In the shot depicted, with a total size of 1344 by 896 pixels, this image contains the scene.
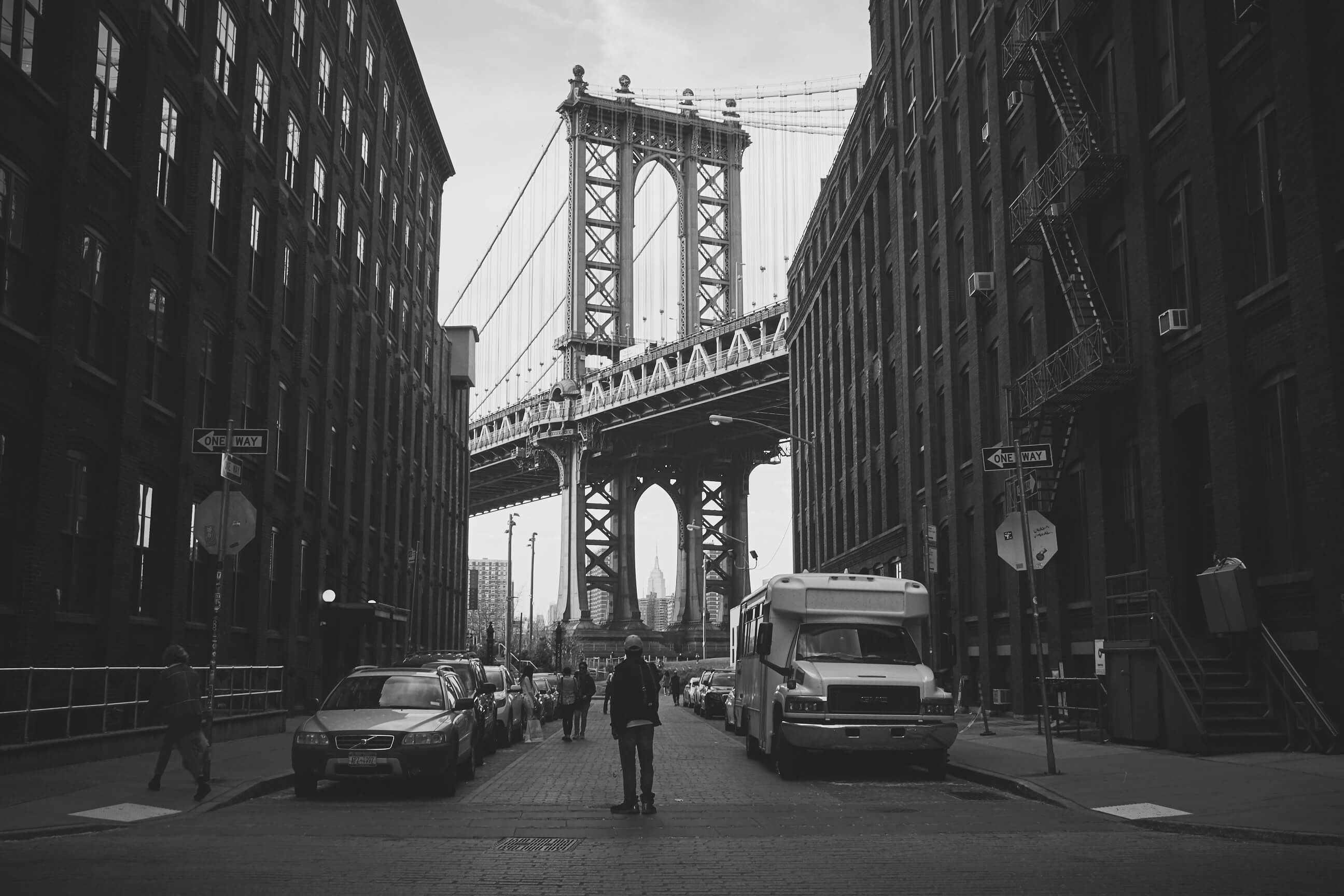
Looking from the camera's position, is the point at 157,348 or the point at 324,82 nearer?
the point at 157,348

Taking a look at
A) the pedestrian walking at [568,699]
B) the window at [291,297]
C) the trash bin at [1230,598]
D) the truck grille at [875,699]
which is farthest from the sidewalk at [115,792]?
the window at [291,297]

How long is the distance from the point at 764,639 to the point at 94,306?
12.0 meters

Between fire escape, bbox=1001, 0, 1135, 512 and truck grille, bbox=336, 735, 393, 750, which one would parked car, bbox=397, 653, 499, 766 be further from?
fire escape, bbox=1001, 0, 1135, 512

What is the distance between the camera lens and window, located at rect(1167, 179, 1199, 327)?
68.9 feet

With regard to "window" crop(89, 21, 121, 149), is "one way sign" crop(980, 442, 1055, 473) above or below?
below

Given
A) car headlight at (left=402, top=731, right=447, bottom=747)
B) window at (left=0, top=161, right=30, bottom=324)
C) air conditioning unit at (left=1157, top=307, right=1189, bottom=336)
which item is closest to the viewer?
car headlight at (left=402, top=731, right=447, bottom=747)

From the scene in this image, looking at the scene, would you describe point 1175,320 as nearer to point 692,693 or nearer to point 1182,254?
point 1182,254

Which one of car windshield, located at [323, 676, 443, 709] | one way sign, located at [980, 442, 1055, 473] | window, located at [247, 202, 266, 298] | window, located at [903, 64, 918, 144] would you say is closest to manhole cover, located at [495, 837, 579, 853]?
car windshield, located at [323, 676, 443, 709]

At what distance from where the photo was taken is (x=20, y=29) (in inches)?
741

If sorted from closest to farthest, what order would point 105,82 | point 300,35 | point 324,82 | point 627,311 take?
1. point 105,82
2. point 300,35
3. point 324,82
4. point 627,311

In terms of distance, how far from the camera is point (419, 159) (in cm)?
5628

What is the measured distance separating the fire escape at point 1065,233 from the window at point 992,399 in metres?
3.42

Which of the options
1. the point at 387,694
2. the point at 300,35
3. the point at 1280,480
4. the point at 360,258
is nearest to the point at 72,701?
the point at 387,694

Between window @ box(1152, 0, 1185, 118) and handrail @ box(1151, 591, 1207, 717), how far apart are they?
800 cm
